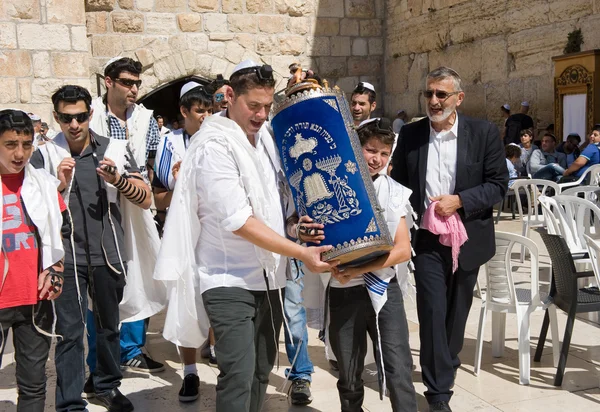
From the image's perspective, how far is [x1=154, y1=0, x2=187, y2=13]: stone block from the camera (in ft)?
37.4

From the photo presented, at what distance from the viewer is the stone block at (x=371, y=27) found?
1311 centimetres

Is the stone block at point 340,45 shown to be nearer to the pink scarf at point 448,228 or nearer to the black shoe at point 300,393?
the pink scarf at point 448,228

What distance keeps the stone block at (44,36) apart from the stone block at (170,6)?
196cm

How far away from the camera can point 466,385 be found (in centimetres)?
411

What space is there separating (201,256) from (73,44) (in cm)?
790

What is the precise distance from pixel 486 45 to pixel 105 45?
19.8ft

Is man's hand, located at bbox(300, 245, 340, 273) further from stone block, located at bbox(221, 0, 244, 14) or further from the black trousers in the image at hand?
stone block, located at bbox(221, 0, 244, 14)

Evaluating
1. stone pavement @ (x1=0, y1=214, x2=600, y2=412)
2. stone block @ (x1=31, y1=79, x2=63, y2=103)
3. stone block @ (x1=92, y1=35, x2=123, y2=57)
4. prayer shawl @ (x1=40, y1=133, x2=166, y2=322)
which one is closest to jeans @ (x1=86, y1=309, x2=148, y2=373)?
stone pavement @ (x1=0, y1=214, x2=600, y2=412)

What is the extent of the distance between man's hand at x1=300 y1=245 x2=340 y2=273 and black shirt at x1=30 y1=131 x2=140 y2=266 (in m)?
1.44

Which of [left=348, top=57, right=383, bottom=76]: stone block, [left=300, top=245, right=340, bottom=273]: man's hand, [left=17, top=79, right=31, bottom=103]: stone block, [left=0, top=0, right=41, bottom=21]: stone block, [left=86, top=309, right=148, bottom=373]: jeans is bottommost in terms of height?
[left=86, top=309, right=148, bottom=373]: jeans

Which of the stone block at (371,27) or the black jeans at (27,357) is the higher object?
the stone block at (371,27)

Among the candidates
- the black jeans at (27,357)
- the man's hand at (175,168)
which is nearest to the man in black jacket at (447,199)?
the man's hand at (175,168)

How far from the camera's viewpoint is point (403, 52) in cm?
1322

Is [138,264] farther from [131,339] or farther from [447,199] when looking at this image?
[447,199]
